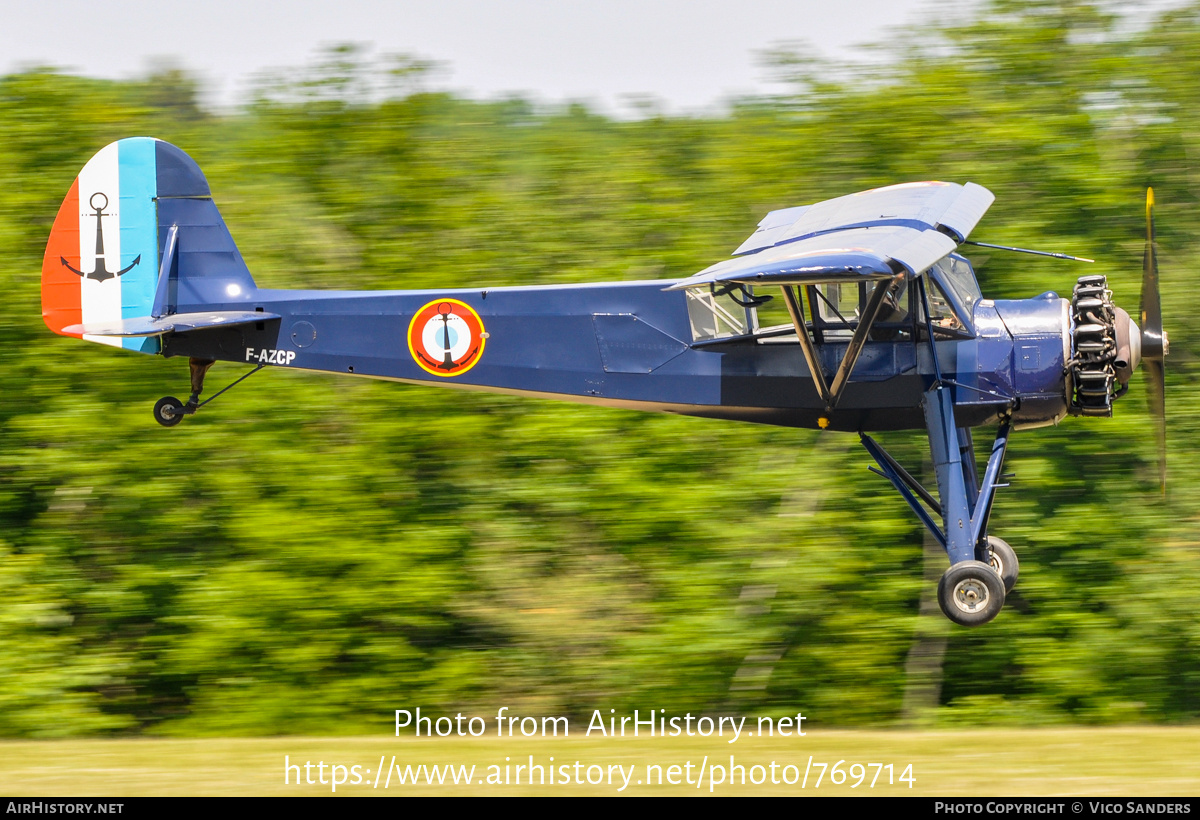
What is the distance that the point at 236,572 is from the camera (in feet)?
55.1

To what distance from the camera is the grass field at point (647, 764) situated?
28.7ft

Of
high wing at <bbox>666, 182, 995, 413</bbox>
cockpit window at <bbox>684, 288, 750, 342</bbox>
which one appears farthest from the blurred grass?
cockpit window at <bbox>684, 288, 750, 342</bbox>

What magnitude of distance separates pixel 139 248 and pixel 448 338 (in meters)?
3.02

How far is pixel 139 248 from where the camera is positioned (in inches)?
412

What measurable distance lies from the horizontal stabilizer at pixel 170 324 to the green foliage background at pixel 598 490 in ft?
21.7

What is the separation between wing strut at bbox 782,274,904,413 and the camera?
26.6 ft

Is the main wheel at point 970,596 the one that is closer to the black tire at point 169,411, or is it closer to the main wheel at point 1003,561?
the main wheel at point 1003,561

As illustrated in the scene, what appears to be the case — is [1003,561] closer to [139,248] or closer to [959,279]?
[959,279]

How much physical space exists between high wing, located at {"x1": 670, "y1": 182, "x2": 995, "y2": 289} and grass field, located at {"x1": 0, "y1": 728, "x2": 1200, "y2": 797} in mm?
3707

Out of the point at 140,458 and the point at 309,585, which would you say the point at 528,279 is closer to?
the point at 309,585

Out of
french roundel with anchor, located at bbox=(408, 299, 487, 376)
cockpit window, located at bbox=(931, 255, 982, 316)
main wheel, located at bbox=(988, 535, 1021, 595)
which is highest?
cockpit window, located at bbox=(931, 255, 982, 316)

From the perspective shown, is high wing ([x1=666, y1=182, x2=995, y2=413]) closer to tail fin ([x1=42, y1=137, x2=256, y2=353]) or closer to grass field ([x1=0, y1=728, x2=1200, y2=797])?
grass field ([x1=0, y1=728, x2=1200, y2=797])

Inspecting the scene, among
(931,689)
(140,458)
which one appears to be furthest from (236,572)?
(931,689)

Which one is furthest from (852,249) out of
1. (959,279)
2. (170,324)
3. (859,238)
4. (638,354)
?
(170,324)
